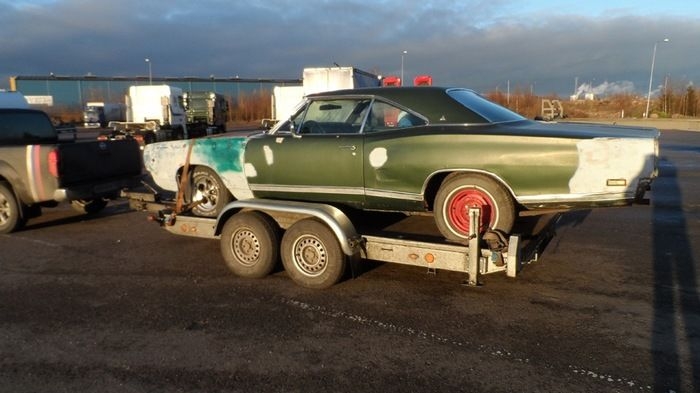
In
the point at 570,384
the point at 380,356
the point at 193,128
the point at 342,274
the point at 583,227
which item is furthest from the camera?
the point at 193,128

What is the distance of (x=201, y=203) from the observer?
20.9 feet

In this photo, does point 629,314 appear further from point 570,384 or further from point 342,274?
point 342,274

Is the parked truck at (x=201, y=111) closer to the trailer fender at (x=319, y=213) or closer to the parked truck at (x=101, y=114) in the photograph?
the parked truck at (x=101, y=114)

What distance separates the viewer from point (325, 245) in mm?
4883

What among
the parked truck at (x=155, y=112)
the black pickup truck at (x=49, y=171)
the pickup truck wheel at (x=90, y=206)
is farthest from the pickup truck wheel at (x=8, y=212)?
the parked truck at (x=155, y=112)

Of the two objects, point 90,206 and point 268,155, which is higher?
point 268,155

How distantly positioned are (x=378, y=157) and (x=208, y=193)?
2419mm

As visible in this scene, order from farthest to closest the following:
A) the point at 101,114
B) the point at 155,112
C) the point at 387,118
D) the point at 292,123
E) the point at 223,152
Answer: the point at 101,114 → the point at 155,112 → the point at 223,152 → the point at 292,123 → the point at 387,118

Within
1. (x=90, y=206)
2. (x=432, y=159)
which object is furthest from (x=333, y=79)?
(x=432, y=159)

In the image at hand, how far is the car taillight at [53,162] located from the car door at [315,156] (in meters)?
3.37

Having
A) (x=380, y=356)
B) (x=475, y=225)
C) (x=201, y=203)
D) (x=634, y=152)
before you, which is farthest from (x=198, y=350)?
(x=634, y=152)

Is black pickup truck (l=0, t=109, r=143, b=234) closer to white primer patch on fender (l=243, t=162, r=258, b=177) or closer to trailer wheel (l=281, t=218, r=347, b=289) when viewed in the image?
white primer patch on fender (l=243, t=162, r=258, b=177)

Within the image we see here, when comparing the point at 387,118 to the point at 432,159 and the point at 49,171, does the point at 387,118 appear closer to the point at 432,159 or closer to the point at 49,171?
the point at 432,159

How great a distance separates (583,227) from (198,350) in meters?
6.00
